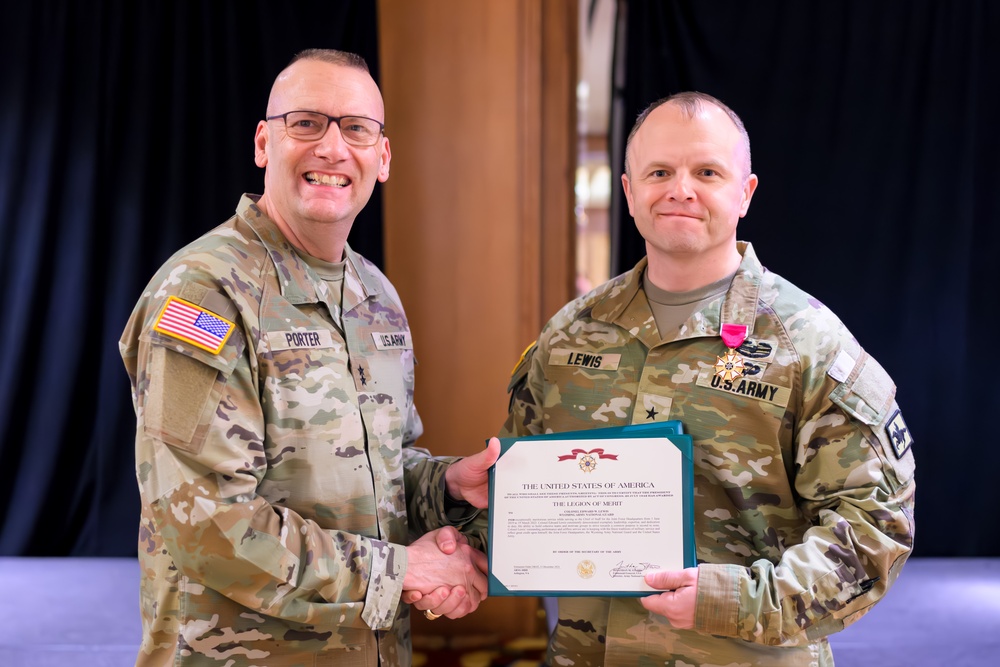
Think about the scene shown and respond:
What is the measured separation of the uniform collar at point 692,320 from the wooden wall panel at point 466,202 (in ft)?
5.00

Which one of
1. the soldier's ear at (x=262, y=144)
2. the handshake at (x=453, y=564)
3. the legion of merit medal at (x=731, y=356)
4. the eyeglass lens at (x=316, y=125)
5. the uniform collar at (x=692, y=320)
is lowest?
the handshake at (x=453, y=564)

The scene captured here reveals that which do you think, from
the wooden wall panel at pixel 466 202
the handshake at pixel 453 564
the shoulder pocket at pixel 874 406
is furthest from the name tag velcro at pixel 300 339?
→ the wooden wall panel at pixel 466 202

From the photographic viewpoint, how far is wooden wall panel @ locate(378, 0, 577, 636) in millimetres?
3410

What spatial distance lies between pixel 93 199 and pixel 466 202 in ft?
5.94

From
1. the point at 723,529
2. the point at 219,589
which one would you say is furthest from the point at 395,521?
the point at 723,529

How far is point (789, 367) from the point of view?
1683mm

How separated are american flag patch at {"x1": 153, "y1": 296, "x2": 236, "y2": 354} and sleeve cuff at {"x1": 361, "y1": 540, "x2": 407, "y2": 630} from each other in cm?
51

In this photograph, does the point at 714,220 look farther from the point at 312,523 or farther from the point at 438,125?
the point at 438,125

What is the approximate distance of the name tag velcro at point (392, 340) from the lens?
1.91 meters

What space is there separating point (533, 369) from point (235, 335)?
719 millimetres

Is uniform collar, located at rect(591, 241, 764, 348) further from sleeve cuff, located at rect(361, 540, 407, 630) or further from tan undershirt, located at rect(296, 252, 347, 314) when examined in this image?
sleeve cuff, located at rect(361, 540, 407, 630)

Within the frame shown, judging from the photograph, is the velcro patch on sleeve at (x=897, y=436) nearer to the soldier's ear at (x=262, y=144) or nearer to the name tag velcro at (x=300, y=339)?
the name tag velcro at (x=300, y=339)

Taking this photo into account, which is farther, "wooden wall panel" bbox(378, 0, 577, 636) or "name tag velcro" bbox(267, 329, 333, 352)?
"wooden wall panel" bbox(378, 0, 577, 636)

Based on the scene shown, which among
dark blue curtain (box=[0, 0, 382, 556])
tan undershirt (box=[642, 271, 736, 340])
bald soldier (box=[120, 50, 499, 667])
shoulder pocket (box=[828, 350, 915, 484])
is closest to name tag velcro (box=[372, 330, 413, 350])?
bald soldier (box=[120, 50, 499, 667])
